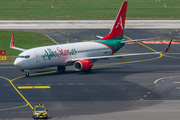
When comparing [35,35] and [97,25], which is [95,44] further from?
[97,25]

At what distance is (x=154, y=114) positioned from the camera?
123 feet

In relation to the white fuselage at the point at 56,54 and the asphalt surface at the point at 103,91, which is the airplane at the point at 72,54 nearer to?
the white fuselage at the point at 56,54

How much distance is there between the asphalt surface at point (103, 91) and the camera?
125 feet

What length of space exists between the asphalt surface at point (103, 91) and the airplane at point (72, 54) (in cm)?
180

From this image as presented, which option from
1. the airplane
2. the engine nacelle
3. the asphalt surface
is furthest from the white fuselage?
the asphalt surface

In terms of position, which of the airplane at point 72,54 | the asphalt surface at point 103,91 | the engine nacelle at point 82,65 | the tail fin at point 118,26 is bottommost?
the asphalt surface at point 103,91

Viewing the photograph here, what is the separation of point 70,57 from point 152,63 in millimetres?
18646

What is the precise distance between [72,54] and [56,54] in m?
3.59

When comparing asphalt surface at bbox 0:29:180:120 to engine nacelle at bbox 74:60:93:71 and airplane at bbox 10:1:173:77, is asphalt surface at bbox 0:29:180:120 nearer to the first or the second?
engine nacelle at bbox 74:60:93:71

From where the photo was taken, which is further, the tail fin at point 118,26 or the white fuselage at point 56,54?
the tail fin at point 118,26

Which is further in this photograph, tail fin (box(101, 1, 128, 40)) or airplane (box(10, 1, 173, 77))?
tail fin (box(101, 1, 128, 40))

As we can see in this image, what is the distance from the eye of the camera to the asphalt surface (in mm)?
38000

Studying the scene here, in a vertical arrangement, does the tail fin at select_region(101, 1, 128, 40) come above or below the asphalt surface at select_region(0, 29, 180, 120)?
above

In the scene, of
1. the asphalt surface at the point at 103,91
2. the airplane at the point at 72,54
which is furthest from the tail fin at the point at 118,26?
the asphalt surface at the point at 103,91
